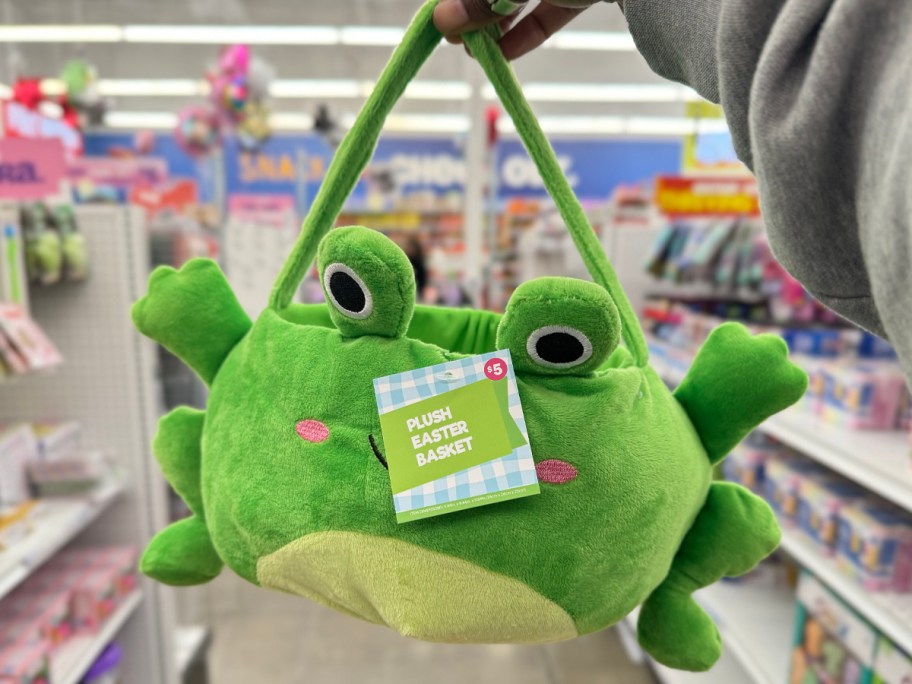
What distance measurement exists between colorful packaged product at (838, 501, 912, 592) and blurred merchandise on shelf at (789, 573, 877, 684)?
9cm

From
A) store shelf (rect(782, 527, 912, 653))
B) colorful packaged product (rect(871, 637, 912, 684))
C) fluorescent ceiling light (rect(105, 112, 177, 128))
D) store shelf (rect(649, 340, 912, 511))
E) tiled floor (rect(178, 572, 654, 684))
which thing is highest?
fluorescent ceiling light (rect(105, 112, 177, 128))

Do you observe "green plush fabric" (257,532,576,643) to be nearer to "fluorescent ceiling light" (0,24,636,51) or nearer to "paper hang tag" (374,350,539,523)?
"paper hang tag" (374,350,539,523)

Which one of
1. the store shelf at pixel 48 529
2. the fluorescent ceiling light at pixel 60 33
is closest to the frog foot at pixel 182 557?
the store shelf at pixel 48 529

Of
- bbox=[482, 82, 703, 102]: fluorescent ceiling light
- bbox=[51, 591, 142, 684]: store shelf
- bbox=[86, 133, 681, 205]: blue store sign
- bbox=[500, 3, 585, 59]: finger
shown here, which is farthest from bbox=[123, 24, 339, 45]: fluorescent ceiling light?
bbox=[500, 3, 585, 59]: finger

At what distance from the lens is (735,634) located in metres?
1.79

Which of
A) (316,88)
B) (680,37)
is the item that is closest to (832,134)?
(680,37)

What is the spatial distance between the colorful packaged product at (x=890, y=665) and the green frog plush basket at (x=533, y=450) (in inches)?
36.4

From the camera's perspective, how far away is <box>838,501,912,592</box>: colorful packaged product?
4.40 feet

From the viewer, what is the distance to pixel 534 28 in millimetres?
696

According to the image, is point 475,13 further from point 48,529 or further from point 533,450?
point 48,529

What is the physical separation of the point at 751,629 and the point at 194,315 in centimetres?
176

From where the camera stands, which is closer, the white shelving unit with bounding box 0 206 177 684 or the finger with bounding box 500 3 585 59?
Result: the finger with bounding box 500 3 585 59

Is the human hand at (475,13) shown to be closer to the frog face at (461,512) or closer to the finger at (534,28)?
the finger at (534,28)

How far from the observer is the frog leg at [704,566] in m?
0.56
